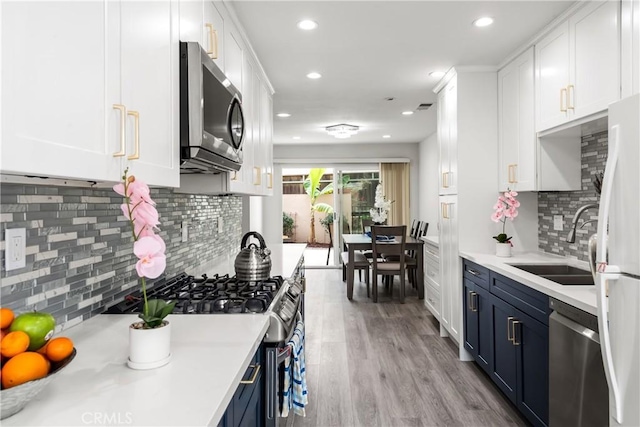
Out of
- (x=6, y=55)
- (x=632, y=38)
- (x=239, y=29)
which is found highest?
(x=239, y=29)

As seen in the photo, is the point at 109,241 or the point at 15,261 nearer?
the point at 15,261

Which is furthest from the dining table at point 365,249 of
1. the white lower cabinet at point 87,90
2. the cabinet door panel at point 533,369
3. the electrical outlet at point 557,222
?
the white lower cabinet at point 87,90

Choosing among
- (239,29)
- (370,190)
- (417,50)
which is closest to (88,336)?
(239,29)

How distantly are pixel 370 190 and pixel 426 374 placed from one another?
17.2 feet

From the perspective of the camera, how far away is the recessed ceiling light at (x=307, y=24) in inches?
100

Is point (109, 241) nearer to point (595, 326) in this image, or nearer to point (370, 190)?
point (595, 326)

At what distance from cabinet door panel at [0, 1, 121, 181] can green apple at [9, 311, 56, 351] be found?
0.96 feet

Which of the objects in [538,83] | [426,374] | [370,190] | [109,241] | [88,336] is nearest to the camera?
[88,336]

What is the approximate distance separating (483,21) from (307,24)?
1.14 metres

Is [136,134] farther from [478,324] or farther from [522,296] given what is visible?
[478,324]

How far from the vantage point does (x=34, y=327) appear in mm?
782

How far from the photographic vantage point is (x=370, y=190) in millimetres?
8008

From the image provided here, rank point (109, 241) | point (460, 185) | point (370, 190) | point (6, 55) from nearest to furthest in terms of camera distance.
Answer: point (6, 55) < point (109, 241) < point (460, 185) < point (370, 190)

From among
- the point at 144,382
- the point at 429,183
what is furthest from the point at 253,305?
the point at 429,183
